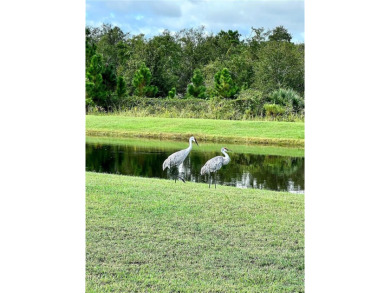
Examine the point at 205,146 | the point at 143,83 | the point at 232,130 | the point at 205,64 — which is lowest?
the point at 205,146

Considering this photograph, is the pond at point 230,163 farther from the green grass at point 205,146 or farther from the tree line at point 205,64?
the tree line at point 205,64

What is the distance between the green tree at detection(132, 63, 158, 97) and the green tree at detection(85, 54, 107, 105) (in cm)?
34

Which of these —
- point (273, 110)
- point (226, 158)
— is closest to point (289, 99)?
point (273, 110)

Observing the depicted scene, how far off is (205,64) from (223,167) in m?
0.88

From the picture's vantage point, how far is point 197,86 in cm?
408

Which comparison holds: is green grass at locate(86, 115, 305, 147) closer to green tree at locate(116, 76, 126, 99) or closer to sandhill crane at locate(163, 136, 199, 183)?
sandhill crane at locate(163, 136, 199, 183)

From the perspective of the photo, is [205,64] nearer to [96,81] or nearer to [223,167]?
[223,167]
